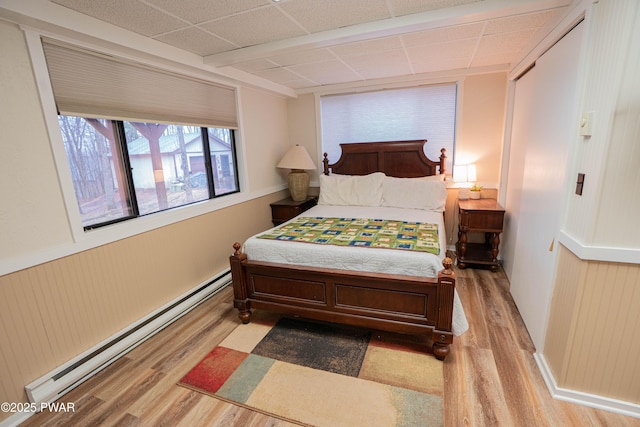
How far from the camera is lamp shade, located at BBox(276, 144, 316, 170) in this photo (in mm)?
4020

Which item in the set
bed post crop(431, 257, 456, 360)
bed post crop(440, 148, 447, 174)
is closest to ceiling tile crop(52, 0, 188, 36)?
bed post crop(431, 257, 456, 360)

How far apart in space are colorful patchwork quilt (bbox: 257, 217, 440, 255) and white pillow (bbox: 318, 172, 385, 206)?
0.67 meters

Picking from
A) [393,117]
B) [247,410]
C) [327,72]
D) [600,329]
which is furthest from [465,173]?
[247,410]

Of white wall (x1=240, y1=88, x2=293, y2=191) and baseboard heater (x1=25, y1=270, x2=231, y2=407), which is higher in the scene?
white wall (x1=240, y1=88, x2=293, y2=191)

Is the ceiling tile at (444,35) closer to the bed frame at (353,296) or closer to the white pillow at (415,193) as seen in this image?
the white pillow at (415,193)

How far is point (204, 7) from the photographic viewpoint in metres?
1.82

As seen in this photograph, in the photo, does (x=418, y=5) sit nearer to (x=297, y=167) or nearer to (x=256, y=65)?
(x=256, y=65)

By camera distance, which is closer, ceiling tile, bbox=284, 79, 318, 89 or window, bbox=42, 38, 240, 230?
window, bbox=42, 38, 240, 230

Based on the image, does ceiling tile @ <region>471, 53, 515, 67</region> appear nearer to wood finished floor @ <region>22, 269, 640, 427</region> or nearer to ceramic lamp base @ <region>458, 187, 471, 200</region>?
ceramic lamp base @ <region>458, 187, 471, 200</region>

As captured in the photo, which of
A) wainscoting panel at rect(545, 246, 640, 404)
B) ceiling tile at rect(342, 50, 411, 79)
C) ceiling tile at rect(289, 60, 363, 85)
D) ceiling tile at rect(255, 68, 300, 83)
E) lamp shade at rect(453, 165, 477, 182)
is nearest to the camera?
wainscoting panel at rect(545, 246, 640, 404)

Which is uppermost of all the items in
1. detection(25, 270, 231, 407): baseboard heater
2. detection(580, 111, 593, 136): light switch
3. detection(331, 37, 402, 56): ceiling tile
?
detection(331, 37, 402, 56): ceiling tile

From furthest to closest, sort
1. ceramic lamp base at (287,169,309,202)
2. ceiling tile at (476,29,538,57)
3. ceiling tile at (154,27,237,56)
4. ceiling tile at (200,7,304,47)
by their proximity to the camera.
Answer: ceramic lamp base at (287,169,309,202) → ceiling tile at (476,29,538,57) → ceiling tile at (154,27,237,56) → ceiling tile at (200,7,304,47)

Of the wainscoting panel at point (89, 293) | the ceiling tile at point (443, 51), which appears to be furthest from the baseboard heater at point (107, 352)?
the ceiling tile at point (443, 51)

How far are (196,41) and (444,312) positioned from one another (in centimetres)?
278
